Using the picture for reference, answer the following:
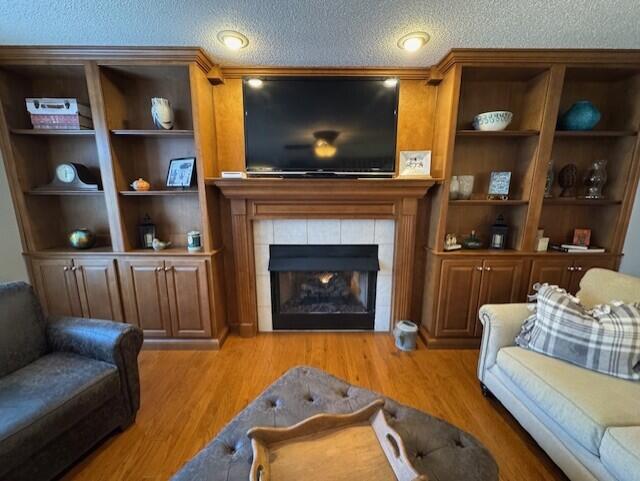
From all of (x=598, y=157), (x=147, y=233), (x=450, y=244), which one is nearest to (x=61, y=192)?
(x=147, y=233)

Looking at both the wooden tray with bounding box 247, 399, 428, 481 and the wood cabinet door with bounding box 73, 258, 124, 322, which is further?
the wood cabinet door with bounding box 73, 258, 124, 322

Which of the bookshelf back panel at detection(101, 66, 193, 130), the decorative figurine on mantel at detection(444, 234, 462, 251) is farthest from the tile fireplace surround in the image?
the bookshelf back panel at detection(101, 66, 193, 130)

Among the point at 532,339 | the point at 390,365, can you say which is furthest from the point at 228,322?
the point at 532,339

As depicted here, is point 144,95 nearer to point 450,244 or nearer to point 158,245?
point 158,245

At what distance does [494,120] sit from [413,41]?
86 centimetres

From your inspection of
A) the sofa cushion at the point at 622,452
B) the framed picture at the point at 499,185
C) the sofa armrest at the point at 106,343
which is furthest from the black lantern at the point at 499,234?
the sofa armrest at the point at 106,343

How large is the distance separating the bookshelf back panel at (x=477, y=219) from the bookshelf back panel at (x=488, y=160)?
13 cm

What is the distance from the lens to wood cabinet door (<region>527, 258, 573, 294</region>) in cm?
213

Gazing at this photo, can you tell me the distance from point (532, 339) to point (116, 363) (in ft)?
7.56

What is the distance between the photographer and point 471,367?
2.05 meters

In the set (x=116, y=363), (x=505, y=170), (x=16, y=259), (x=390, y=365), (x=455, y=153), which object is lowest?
(x=390, y=365)

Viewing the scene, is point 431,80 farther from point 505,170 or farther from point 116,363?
point 116,363

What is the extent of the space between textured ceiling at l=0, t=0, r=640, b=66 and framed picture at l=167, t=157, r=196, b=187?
31.4 inches

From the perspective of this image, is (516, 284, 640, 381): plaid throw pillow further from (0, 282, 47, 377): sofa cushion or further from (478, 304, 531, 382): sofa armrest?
(0, 282, 47, 377): sofa cushion
